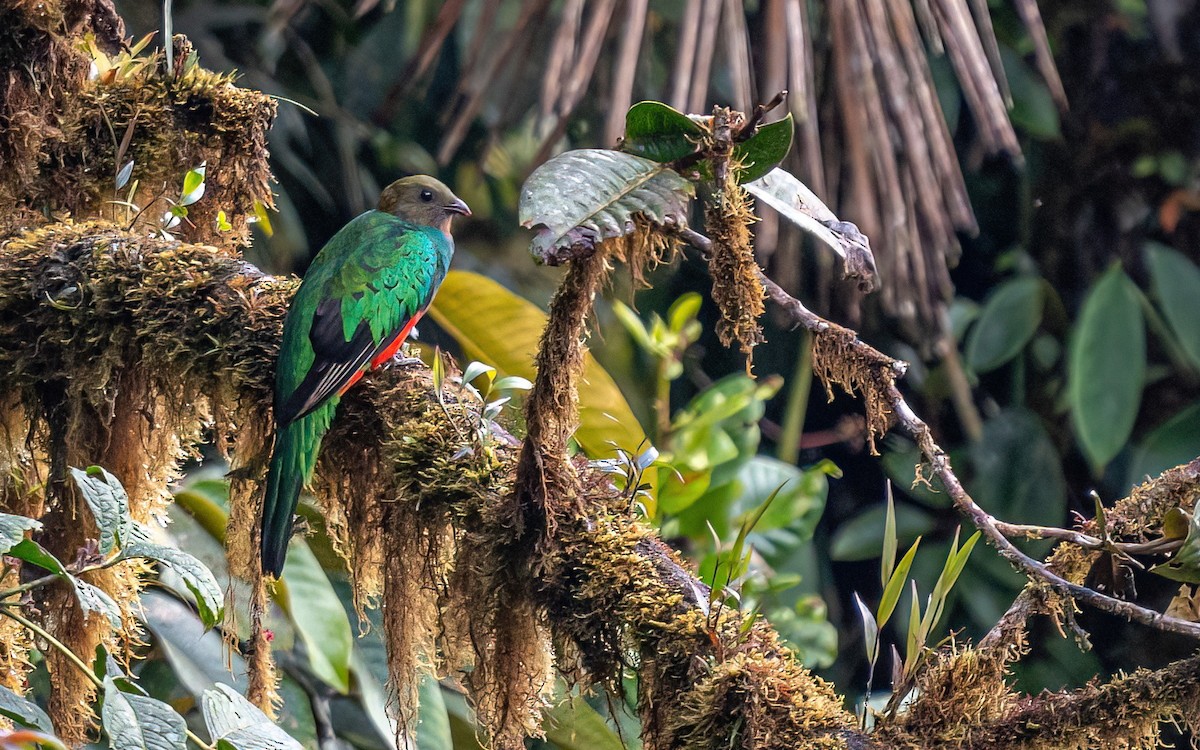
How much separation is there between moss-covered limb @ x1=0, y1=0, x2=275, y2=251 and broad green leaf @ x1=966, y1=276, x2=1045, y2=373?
10.4 feet

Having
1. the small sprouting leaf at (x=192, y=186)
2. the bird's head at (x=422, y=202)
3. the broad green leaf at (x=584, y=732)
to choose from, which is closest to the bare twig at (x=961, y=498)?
the small sprouting leaf at (x=192, y=186)

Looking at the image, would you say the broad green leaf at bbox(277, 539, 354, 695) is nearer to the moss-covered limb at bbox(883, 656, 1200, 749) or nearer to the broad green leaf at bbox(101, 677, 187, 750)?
the broad green leaf at bbox(101, 677, 187, 750)

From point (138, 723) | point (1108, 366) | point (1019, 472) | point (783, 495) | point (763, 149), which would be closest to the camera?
point (138, 723)

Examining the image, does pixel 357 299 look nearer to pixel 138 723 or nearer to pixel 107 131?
pixel 107 131

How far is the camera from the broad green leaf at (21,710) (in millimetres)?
1493

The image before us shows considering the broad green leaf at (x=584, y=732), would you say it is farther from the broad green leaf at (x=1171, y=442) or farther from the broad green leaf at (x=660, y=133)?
the broad green leaf at (x=1171, y=442)

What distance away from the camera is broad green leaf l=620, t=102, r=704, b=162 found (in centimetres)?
166

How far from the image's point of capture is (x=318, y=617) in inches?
116

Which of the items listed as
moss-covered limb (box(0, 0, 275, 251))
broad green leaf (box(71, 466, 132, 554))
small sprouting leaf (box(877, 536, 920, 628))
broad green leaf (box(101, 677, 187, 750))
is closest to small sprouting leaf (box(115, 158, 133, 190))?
moss-covered limb (box(0, 0, 275, 251))

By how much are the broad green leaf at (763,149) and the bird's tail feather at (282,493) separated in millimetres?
1031

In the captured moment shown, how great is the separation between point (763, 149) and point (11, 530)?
1.13 m

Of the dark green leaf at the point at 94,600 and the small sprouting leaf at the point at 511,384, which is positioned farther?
the small sprouting leaf at the point at 511,384

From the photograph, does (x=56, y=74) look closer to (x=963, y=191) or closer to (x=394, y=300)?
(x=394, y=300)

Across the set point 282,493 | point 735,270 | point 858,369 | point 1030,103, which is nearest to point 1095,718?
point 858,369
